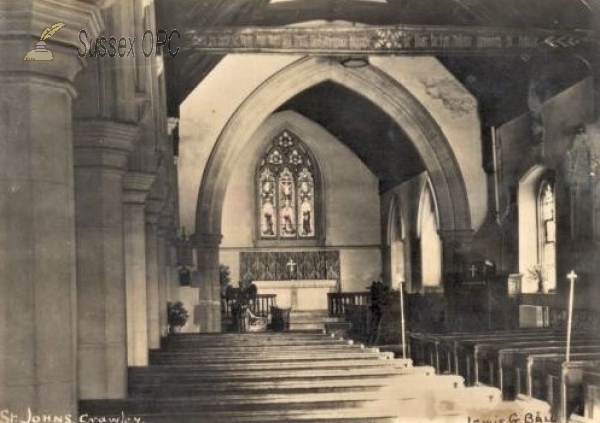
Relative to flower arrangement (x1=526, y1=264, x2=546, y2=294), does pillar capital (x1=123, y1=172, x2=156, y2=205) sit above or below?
above

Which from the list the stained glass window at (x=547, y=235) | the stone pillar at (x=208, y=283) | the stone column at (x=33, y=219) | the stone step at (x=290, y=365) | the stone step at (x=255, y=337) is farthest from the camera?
the stone pillar at (x=208, y=283)

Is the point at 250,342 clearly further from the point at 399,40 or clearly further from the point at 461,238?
the point at 461,238

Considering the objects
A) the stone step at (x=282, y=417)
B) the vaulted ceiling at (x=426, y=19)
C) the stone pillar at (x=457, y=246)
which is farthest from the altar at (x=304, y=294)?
the stone step at (x=282, y=417)

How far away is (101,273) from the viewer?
6207 millimetres

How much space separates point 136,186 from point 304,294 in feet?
50.1

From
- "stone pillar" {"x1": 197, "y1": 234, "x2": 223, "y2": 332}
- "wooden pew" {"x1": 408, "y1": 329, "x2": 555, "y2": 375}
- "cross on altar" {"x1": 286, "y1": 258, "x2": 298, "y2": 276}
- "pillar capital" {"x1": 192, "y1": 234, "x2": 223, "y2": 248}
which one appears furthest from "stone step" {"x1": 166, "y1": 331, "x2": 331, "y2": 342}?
"cross on altar" {"x1": 286, "y1": 258, "x2": 298, "y2": 276}

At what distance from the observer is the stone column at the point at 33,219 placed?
3.73 metres

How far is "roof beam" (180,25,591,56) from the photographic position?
13289 millimetres

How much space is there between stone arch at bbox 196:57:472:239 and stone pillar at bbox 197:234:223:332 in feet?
0.46

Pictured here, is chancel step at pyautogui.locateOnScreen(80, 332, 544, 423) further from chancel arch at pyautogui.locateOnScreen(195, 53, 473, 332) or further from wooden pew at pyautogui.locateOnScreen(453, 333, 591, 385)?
chancel arch at pyautogui.locateOnScreen(195, 53, 473, 332)

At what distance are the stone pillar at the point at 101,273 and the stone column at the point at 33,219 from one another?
223cm

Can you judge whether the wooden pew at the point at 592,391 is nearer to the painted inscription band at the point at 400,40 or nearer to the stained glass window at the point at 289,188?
the painted inscription band at the point at 400,40

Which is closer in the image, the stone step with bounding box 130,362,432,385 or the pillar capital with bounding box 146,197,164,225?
the stone step with bounding box 130,362,432,385

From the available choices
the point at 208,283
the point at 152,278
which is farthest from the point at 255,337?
the point at 208,283
